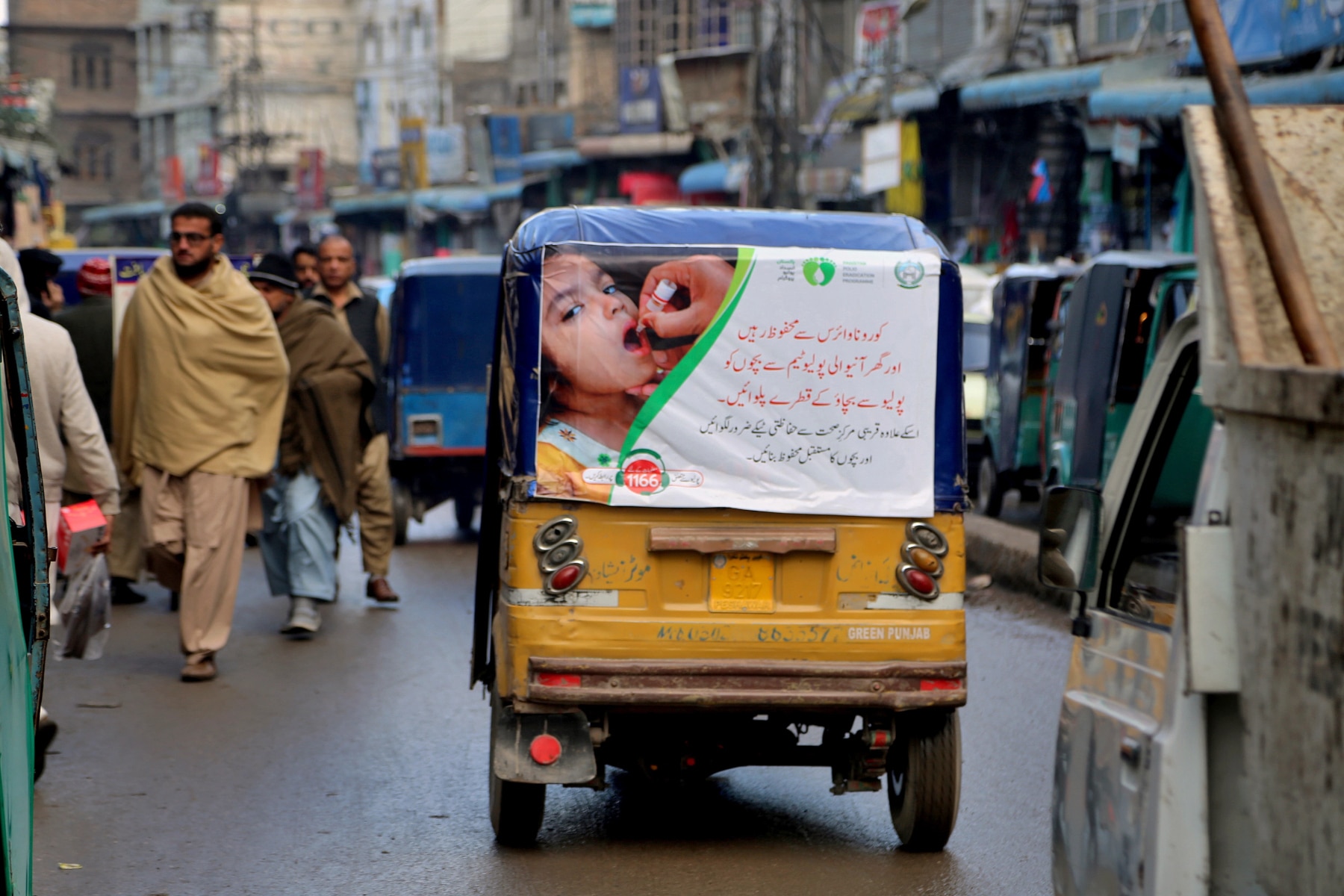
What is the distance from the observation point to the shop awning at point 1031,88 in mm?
22031

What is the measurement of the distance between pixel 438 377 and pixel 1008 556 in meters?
4.46

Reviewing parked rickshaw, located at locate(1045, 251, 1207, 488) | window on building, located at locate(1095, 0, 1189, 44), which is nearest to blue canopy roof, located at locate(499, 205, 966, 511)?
parked rickshaw, located at locate(1045, 251, 1207, 488)

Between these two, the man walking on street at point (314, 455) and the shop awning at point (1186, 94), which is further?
the shop awning at point (1186, 94)

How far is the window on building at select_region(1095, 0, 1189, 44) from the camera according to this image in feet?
74.6

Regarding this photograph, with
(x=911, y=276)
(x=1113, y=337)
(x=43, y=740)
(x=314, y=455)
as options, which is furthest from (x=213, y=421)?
(x=1113, y=337)

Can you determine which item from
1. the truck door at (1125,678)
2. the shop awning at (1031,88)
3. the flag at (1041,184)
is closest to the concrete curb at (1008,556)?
the truck door at (1125,678)

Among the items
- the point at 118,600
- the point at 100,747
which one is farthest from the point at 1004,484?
the point at 100,747

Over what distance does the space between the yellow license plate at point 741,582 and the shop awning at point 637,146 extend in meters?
37.3

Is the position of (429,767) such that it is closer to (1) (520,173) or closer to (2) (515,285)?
(2) (515,285)

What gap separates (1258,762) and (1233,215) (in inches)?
32.1

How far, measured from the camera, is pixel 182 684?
812 centimetres

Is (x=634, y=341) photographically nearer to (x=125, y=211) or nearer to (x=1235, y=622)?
(x=1235, y=622)

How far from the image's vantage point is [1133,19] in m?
23.7

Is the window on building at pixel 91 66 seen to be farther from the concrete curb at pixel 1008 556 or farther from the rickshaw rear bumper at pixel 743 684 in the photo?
the rickshaw rear bumper at pixel 743 684
